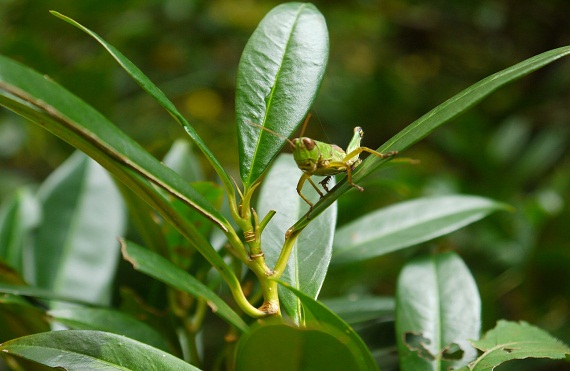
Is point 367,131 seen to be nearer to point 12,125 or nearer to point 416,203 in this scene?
point 12,125

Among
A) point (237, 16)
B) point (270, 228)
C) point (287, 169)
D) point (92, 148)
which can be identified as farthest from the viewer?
point (237, 16)

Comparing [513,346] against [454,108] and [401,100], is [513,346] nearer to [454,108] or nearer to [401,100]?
[454,108]

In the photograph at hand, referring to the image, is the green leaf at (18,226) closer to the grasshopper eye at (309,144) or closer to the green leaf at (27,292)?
the green leaf at (27,292)

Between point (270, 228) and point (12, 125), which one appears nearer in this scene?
point (270, 228)

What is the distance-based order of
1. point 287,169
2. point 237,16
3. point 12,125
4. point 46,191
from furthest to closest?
1. point 237,16
2. point 12,125
3. point 46,191
4. point 287,169

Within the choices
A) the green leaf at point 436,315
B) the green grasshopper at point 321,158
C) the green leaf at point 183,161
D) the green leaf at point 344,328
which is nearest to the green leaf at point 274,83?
the green grasshopper at point 321,158

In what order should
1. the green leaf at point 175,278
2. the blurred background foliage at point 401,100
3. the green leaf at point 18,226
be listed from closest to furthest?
the green leaf at point 175,278
the green leaf at point 18,226
the blurred background foliage at point 401,100

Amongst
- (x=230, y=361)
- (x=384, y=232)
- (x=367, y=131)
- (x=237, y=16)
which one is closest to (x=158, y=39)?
(x=237, y=16)

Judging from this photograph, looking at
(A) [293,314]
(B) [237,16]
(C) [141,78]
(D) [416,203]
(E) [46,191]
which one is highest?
(B) [237,16]
